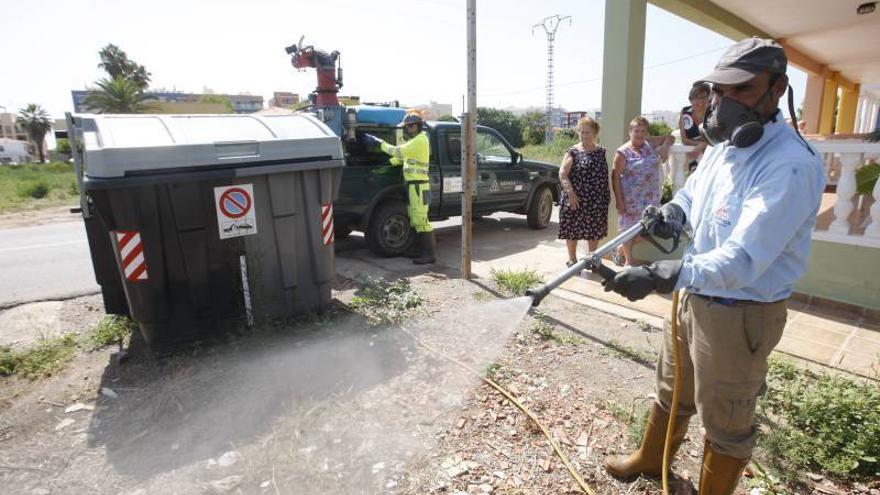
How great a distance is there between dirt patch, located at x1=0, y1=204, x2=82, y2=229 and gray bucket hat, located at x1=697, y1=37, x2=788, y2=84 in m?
12.5

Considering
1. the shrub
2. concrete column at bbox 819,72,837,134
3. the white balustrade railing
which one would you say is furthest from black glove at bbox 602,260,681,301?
the shrub

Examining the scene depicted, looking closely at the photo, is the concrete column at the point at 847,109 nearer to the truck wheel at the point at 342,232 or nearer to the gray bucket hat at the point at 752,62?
the truck wheel at the point at 342,232

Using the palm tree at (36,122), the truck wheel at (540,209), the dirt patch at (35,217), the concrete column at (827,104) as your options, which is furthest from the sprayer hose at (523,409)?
the palm tree at (36,122)

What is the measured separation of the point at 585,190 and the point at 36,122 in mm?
67934

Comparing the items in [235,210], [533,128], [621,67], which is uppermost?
[533,128]

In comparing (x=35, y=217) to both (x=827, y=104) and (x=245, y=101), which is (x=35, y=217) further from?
(x=245, y=101)

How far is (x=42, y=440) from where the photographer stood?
110 inches

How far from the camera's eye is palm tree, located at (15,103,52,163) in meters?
53.0

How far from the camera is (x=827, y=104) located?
12648mm

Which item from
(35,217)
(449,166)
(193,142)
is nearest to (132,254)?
(193,142)

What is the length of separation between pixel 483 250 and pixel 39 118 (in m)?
66.0

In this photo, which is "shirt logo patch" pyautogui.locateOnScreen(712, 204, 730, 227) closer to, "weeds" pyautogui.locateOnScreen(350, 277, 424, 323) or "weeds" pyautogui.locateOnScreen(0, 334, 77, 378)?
"weeds" pyautogui.locateOnScreen(350, 277, 424, 323)

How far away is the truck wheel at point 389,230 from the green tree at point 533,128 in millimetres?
37021

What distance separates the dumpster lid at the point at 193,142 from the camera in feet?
10.5
